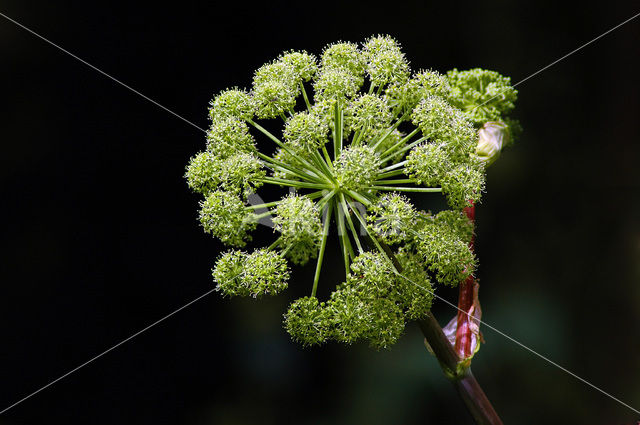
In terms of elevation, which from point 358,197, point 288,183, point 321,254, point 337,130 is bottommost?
point 321,254

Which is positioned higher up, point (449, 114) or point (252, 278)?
point (449, 114)

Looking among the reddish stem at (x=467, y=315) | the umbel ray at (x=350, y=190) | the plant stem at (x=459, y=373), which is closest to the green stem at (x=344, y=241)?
the umbel ray at (x=350, y=190)

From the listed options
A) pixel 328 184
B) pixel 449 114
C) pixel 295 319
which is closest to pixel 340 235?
pixel 328 184

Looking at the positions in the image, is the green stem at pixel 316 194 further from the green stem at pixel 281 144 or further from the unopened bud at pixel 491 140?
the unopened bud at pixel 491 140

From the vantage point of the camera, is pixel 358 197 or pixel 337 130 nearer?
pixel 358 197

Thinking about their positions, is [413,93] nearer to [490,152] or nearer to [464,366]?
[490,152]

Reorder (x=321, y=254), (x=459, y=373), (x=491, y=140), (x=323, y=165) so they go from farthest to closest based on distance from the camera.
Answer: (x=491, y=140) < (x=459, y=373) < (x=323, y=165) < (x=321, y=254)

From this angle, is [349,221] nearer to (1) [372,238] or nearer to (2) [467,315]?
(1) [372,238]

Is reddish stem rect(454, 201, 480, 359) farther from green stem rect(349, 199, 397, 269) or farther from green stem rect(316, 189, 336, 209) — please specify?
green stem rect(316, 189, 336, 209)

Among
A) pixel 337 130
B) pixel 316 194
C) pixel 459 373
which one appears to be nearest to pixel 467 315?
pixel 459 373
